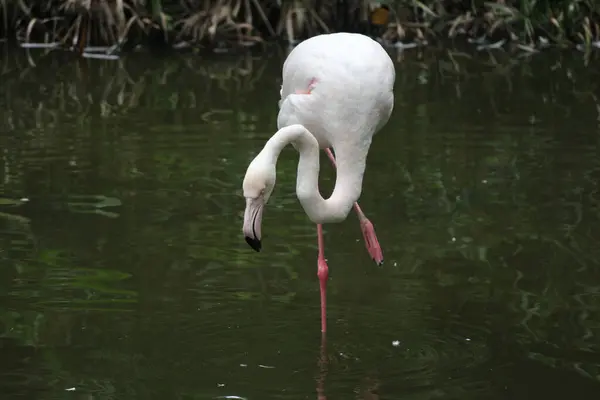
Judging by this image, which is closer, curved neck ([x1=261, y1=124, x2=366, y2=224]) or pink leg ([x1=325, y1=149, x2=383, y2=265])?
curved neck ([x1=261, y1=124, x2=366, y2=224])

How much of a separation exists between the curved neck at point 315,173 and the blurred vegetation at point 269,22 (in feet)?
33.7

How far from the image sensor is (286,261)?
21.8 ft

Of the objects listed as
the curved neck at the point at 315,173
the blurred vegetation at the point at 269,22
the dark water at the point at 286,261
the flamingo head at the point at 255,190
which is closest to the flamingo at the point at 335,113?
the curved neck at the point at 315,173

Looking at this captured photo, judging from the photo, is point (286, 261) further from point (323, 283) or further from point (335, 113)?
point (335, 113)

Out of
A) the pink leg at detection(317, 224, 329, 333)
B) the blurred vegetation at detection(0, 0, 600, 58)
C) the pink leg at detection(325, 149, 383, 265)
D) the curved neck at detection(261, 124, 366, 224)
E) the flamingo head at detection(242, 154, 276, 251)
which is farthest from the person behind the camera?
the blurred vegetation at detection(0, 0, 600, 58)

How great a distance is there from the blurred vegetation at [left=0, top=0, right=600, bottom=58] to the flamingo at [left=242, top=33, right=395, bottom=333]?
980 centimetres

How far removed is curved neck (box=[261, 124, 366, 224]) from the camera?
4992mm

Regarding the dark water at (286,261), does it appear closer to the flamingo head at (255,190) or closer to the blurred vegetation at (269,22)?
the flamingo head at (255,190)

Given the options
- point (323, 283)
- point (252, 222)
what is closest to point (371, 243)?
point (323, 283)

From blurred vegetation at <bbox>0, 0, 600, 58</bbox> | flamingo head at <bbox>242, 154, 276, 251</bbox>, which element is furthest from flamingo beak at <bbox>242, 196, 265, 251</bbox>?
blurred vegetation at <bbox>0, 0, 600, 58</bbox>

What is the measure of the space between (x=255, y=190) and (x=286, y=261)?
1.88 m

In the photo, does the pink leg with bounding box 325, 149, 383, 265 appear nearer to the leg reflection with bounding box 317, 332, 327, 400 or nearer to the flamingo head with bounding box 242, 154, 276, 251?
the leg reflection with bounding box 317, 332, 327, 400

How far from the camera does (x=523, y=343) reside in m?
5.37

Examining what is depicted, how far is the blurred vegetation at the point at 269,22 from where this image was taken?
50.8ft
